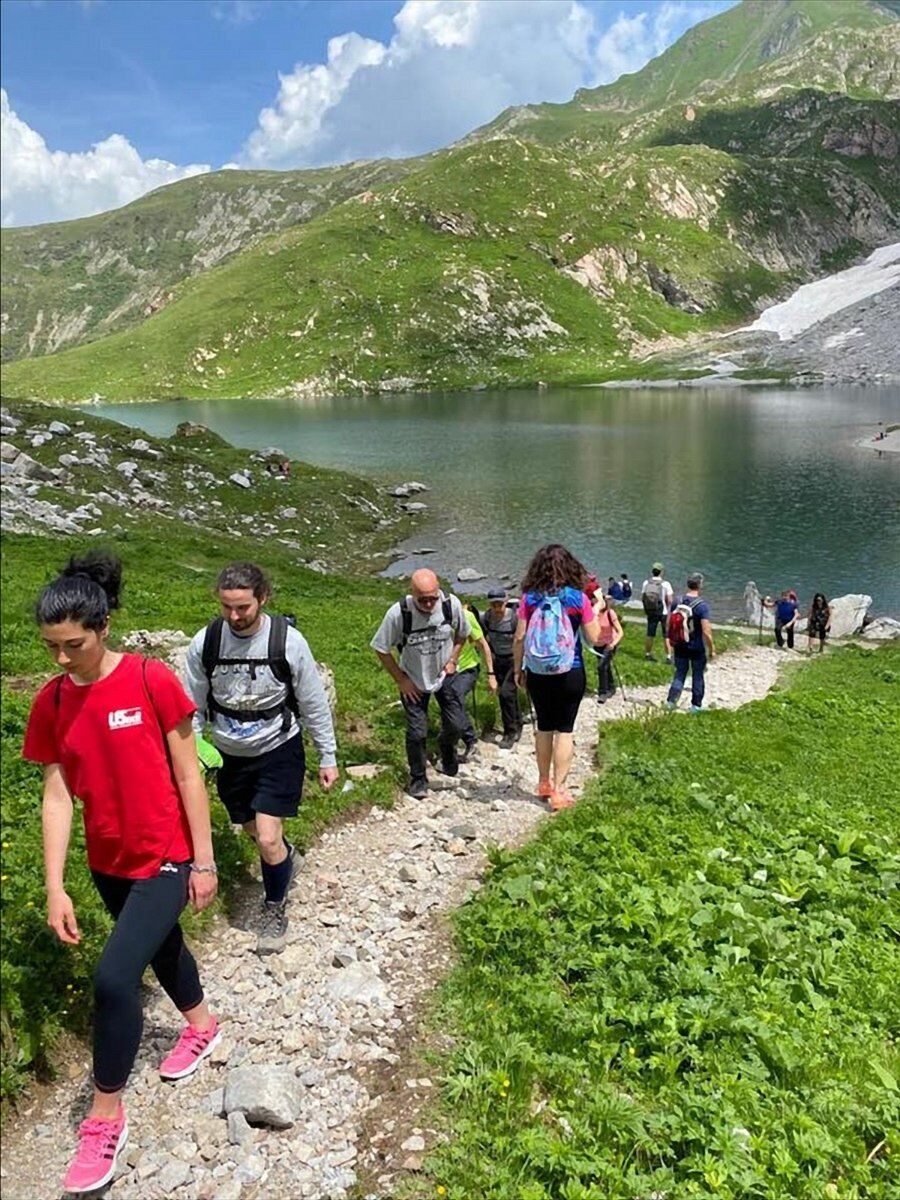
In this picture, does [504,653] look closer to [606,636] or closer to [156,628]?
[606,636]

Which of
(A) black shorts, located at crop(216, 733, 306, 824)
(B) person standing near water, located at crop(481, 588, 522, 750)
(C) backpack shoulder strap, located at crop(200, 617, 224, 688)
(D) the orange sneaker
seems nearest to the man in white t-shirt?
(B) person standing near water, located at crop(481, 588, 522, 750)

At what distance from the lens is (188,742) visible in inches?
210

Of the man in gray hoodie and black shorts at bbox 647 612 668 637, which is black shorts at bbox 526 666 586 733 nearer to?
the man in gray hoodie

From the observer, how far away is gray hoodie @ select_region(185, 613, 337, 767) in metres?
7.07

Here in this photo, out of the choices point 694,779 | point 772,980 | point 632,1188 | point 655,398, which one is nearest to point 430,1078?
point 632,1188

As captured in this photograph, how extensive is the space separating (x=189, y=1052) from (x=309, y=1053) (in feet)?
3.13

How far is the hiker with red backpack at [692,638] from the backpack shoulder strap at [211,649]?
1246cm

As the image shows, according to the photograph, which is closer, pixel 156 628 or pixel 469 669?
pixel 469 669

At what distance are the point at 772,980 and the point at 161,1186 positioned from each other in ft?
16.1

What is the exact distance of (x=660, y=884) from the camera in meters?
7.63

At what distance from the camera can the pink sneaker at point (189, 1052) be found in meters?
5.91

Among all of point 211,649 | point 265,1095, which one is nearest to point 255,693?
point 211,649

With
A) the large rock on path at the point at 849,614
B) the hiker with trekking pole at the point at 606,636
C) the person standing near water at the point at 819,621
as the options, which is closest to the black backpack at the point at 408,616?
the hiker with trekking pole at the point at 606,636

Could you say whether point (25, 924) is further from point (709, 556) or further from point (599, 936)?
point (709, 556)
